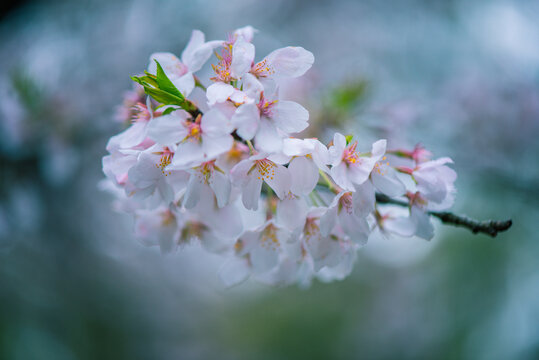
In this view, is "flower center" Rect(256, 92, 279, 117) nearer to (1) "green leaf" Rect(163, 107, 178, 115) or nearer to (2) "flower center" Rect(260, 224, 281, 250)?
(1) "green leaf" Rect(163, 107, 178, 115)

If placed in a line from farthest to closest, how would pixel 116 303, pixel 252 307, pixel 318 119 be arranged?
pixel 252 307
pixel 116 303
pixel 318 119

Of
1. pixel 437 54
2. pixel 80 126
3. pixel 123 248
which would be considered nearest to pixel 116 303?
pixel 123 248

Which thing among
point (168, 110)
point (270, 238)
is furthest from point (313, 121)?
point (168, 110)

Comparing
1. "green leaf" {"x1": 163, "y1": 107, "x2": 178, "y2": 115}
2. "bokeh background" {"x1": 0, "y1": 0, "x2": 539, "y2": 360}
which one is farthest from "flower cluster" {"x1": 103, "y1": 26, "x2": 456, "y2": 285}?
"bokeh background" {"x1": 0, "y1": 0, "x2": 539, "y2": 360}

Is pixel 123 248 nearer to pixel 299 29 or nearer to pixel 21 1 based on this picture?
pixel 21 1

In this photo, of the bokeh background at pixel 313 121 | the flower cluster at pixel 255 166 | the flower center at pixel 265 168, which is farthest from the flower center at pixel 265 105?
the bokeh background at pixel 313 121
